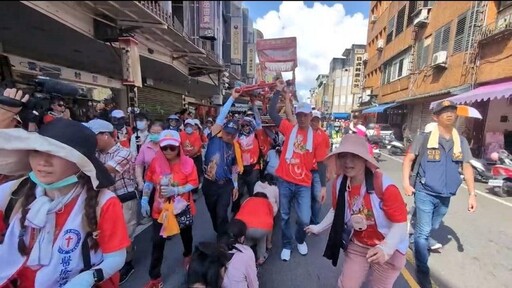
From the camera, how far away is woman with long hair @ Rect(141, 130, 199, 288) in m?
2.57

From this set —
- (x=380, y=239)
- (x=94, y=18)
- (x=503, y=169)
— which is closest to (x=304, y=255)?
(x=380, y=239)

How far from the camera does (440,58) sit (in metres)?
1.99

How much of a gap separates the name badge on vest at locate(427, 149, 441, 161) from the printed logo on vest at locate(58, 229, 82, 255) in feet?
9.91

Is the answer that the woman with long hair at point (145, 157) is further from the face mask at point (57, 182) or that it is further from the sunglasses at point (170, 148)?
the face mask at point (57, 182)

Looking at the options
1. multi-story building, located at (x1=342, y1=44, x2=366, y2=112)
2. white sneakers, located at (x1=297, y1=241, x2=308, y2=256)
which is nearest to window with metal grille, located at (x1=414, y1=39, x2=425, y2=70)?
multi-story building, located at (x1=342, y1=44, x2=366, y2=112)

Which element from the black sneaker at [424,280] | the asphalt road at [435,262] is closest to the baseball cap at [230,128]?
the asphalt road at [435,262]

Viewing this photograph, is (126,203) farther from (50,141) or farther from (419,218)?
(419,218)

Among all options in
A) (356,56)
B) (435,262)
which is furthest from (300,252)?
(356,56)

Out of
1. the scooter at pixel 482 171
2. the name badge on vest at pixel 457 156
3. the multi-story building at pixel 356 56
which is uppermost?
the multi-story building at pixel 356 56

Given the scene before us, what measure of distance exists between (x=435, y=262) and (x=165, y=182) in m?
3.21

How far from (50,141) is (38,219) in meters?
0.38

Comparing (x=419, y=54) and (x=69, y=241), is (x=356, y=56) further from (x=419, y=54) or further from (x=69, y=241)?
(x=69, y=241)

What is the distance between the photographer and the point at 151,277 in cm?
260

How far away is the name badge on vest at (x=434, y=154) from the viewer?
8.94 ft
